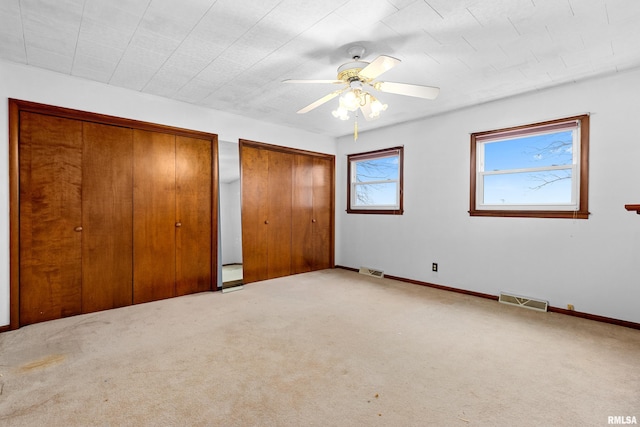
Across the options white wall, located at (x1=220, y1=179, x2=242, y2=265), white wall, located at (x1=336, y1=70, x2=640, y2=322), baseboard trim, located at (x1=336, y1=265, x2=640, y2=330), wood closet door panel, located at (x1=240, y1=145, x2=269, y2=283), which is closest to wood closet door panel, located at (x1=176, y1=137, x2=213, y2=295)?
white wall, located at (x1=220, y1=179, x2=242, y2=265)

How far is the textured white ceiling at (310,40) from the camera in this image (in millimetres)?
1994

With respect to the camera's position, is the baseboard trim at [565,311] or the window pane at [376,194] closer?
the baseboard trim at [565,311]

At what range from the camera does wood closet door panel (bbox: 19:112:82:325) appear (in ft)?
9.42

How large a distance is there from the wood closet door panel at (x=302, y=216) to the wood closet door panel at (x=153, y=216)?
1890 millimetres

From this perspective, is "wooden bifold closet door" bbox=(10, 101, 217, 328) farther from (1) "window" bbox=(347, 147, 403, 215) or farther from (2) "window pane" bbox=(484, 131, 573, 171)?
(2) "window pane" bbox=(484, 131, 573, 171)

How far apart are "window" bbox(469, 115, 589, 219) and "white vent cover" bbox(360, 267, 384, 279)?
1701 millimetres

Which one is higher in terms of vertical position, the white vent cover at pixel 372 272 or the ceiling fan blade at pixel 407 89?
the ceiling fan blade at pixel 407 89

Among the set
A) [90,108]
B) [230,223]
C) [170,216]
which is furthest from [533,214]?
[90,108]

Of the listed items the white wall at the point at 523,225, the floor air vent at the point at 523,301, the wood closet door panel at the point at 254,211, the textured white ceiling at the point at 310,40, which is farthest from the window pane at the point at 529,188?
the wood closet door panel at the point at 254,211

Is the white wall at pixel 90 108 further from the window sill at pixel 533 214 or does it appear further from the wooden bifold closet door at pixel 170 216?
the window sill at pixel 533 214

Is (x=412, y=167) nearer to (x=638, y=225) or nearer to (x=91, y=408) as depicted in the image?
(x=638, y=225)

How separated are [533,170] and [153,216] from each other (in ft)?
14.5

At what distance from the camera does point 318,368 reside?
7.01 ft

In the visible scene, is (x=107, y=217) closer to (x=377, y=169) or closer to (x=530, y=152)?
(x=377, y=169)
